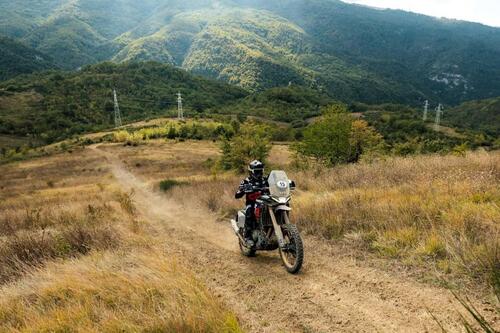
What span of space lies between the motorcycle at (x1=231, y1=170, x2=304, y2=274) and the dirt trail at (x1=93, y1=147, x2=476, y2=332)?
22 centimetres

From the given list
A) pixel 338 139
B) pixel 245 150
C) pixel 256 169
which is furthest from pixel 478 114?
pixel 256 169

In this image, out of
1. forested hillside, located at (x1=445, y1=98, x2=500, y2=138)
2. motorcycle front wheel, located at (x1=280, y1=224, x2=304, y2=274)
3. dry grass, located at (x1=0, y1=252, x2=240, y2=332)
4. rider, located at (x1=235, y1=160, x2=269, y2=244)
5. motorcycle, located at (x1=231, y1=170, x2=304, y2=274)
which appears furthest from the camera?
forested hillside, located at (x1=445, y1=98, x2=500, y2=138)

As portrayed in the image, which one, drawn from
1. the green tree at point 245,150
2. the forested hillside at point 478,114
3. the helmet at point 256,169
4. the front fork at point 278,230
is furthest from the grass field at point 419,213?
the forested hillside at point 478,114

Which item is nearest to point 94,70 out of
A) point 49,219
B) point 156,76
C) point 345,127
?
point 156,76

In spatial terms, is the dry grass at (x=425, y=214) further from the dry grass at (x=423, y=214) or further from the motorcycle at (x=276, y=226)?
the motorcycle at (x=276, y=226)

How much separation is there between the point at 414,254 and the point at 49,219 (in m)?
10.4

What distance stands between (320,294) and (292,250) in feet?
3.68

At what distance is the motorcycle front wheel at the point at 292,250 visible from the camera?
18.7 ft

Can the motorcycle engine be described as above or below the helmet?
below

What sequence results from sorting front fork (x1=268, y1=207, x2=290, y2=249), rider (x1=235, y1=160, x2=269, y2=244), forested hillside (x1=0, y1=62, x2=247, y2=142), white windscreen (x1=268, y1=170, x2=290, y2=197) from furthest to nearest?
1. forested hillside (x1=0, y1=62, x2=247, y2=142)
2. rider (x1=235, y1=160, x2=269, y2=244)
3. white windscreen (x1=268, y1=170, x2=290, y2=197)
4. front fork (x1=268, y1=207, x2=290, y2=249)

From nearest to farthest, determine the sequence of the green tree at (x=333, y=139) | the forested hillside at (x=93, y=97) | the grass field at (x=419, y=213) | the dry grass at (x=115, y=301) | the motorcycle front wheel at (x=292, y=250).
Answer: the dry grass at (x=115, y=301) → the grass field at (x=419, y=213) → the motorcycle front wheel at (x=292, y=250) → the green tree at (x=333, y=139) → the forested hillside at (x=93, y=97)

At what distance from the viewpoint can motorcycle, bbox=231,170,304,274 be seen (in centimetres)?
593

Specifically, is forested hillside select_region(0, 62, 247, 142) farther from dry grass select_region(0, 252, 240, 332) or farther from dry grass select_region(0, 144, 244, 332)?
dry grass select_region(0, 252, 240, 332)

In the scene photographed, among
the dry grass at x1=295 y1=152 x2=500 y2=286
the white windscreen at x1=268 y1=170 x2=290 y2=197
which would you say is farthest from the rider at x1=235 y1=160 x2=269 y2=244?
the dry grass at x1=295 y1=152 x2=500 y2=286
